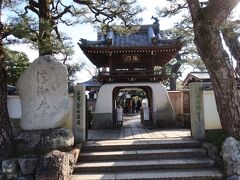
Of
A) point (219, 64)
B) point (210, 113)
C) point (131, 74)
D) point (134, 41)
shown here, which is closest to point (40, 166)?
point (219, 64)

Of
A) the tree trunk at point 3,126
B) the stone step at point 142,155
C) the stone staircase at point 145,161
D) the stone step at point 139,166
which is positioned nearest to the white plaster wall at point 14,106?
the tree trunk at point 3,126

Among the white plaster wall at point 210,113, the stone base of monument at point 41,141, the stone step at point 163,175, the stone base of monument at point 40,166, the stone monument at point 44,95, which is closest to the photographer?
the stone base of monument at point 40,166

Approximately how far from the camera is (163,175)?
7801 mm

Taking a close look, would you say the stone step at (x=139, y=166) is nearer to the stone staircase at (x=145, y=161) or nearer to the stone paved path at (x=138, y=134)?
the stone staircase at (x=145, y=161)

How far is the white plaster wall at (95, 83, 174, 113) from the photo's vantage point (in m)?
17.2

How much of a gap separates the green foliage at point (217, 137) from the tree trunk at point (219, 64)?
25 centimetres

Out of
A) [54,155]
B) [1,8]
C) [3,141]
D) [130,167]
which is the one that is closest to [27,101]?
[3,141]

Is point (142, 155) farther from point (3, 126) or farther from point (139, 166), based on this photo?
point (3, 126)

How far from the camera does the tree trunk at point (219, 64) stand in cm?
824

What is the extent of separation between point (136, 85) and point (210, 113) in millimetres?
7615

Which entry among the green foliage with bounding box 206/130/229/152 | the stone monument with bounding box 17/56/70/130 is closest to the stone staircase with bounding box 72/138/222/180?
the green foliage with bounding box 206/130/229/152

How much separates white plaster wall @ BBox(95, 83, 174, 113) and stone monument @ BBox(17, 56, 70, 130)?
27.9 ft

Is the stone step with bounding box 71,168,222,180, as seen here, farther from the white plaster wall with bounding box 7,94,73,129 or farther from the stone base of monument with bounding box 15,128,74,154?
the white plaster wall with bounding box 7,94,73,129

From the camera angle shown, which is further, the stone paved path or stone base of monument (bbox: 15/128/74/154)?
the stone paved path
